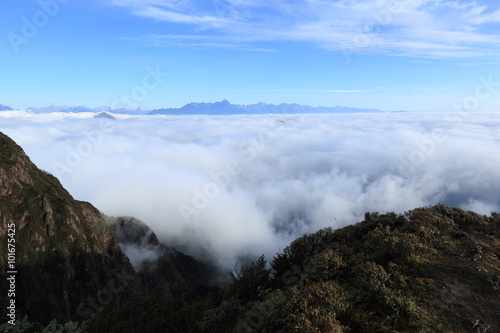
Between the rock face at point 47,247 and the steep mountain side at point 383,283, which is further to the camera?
the rock face at point 47,247

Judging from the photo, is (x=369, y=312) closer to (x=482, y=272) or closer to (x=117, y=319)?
(x=482, y=272)

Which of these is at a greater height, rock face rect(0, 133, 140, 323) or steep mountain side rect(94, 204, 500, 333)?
steep mountain side rect(94, 204, 500, 333)

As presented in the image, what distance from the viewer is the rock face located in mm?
131500

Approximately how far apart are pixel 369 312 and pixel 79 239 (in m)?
186

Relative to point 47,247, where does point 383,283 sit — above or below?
above

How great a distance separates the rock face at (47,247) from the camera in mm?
131500

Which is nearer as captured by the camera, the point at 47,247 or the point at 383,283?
the point at 383,283

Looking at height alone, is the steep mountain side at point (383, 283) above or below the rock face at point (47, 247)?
above

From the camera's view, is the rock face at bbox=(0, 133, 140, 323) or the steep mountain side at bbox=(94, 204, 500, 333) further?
the rock face at bbox=(0, 133, 140, 323)

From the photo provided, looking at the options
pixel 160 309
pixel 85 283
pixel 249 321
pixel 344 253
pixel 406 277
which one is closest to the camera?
pixel 249 321

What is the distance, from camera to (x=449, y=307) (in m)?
14.4

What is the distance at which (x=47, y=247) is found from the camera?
484 ft

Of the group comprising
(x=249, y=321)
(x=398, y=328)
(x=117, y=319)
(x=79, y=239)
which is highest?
(x=398, y=328)

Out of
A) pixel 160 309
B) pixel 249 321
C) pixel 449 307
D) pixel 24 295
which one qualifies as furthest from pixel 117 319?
pixel 24 295
